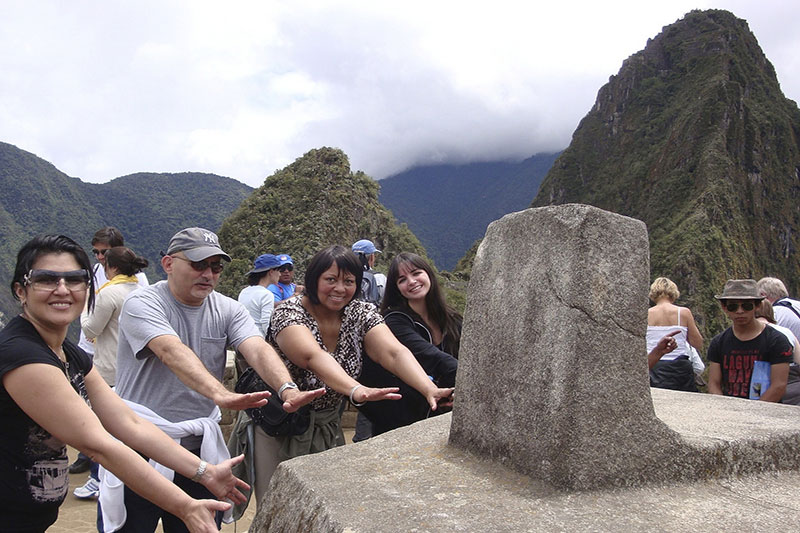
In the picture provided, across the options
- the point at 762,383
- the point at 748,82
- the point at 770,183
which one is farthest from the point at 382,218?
the point at 748,82

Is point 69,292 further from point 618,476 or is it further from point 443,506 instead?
point 618,476

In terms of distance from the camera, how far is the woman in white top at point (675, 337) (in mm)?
3531

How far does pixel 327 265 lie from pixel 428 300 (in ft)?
2.36

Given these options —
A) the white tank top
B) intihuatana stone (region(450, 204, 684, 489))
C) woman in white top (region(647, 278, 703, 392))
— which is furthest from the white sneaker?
the white tank top

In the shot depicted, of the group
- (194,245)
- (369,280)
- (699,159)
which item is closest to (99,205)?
(369,280)

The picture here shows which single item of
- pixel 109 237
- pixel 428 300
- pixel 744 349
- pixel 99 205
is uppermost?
pixel 99 205

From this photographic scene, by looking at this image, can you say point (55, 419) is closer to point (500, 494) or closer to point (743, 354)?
point (500, 494)

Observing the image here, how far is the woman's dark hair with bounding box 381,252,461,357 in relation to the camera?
2.91m

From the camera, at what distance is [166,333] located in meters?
2.09

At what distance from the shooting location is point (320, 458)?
1983 mm

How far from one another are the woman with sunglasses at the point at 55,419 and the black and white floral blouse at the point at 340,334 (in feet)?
2.06

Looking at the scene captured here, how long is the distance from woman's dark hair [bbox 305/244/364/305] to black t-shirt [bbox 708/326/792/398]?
2062 millimetres

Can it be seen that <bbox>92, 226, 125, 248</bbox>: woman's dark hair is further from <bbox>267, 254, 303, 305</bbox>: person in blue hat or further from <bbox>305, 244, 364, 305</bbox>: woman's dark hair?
<bbox>305, 244, 364, 305</bbox>: woman's dark hair

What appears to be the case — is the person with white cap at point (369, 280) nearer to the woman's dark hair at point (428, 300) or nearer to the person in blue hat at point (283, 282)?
the person in blue hat at point (283, 282)
